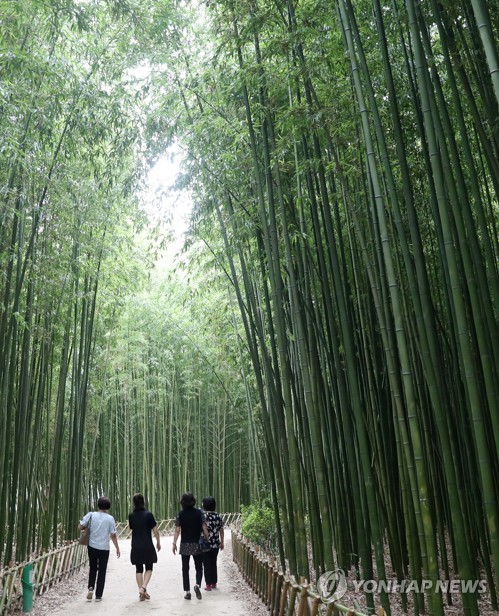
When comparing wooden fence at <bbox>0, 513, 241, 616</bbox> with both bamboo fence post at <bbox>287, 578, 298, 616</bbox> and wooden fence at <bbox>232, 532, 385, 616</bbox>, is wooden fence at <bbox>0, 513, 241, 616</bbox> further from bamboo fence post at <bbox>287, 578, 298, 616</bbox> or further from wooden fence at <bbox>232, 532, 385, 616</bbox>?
bamboo fence post at <bbox>287, 578, 298, 616</bbox>

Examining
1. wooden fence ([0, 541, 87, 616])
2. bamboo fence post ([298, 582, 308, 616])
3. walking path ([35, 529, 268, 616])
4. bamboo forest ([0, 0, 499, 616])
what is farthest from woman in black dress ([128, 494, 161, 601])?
bamboo fence post ([298, 582, 308, 616])

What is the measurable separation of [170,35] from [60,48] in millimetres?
975

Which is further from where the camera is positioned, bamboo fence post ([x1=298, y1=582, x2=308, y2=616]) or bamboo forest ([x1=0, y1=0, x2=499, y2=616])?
bamboo fence post ([x1=298, y1=582, x2=308, y2=616])

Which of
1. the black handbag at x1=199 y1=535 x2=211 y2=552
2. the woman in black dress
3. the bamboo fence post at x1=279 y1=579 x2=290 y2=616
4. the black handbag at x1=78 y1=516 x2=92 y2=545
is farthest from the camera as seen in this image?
the black handbag at x1=199 y1=535 x2=211 y2=552

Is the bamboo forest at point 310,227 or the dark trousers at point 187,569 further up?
the bamboo forest at point 310,227

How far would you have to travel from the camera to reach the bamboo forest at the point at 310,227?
103 inches

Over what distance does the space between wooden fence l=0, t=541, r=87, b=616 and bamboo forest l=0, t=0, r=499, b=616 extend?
361mm

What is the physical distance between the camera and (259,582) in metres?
4.59

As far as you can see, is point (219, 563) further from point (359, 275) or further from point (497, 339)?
point (497, 339)

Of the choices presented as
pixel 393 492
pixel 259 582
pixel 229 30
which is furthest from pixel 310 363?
pixel 229 30

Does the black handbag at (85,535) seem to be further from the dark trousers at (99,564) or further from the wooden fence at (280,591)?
the wooden fence at (280,591)

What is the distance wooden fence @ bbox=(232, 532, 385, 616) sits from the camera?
8.89 feet

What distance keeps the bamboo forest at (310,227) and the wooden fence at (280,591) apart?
186mm

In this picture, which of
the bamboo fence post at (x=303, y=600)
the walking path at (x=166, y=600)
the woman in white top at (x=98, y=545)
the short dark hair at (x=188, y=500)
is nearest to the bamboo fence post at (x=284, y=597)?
the bamboo fence post at (x=303, y=600)
